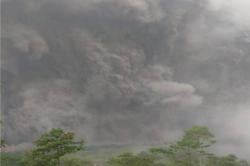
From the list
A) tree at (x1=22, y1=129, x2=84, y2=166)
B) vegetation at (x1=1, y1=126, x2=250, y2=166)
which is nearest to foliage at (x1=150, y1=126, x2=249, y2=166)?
vegetation at (x1=1, y1=126, x2=250, y2=166)

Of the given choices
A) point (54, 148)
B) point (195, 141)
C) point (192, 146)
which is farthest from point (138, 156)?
point (54, 148)

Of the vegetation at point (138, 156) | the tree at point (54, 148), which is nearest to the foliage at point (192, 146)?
the vegetation at point (138, 156)

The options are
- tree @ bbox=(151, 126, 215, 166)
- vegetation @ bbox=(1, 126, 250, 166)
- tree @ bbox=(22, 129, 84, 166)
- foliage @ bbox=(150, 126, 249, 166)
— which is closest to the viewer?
tree @ bbox=(22, 129, 84, 166)

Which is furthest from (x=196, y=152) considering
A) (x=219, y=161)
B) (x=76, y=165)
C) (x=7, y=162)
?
(x=7, y=162)

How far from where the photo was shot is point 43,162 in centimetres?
4825

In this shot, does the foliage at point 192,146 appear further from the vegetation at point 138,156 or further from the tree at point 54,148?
the tree at point 54,148

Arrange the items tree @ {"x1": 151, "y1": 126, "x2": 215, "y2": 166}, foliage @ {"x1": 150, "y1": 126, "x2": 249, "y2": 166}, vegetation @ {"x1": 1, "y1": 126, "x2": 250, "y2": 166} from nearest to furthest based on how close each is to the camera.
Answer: vegetation @ {"x1": 1, "y1": 126, "x2": 250, "y2": 166}, tree @ {"x1": 151, "y1": 126, "x2": 215, "y2": 166}, foliage @ {"x1": 150, "y1": 126, "x2": 249, "y2": 166}

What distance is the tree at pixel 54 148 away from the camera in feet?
154

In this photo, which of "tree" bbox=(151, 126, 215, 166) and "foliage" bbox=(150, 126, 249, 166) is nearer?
"tree" bbox=(151, 126, 215, 166)

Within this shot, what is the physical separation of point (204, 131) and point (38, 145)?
23.9 metres

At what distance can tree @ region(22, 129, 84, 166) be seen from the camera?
47.0 metres

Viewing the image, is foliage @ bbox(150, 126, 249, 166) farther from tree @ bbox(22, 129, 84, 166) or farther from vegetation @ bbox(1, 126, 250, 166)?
tree @ bbox(22, 129, 84, 166)

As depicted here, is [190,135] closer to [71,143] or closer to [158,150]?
[158,150]

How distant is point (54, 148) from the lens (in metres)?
47.9
